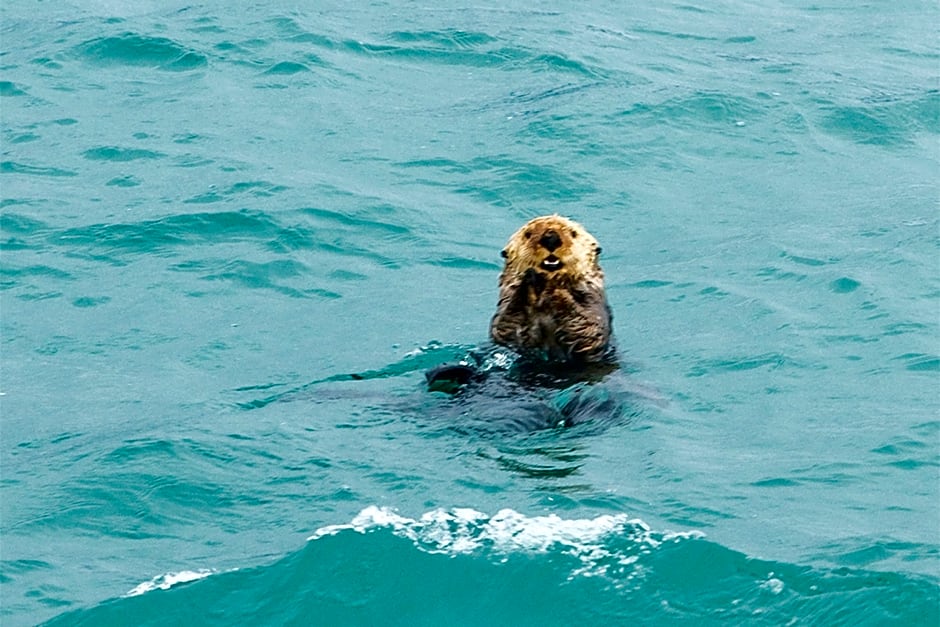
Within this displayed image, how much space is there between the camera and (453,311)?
11078 mm

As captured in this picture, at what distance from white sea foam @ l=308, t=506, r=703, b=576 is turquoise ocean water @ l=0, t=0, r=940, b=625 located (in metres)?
0.02

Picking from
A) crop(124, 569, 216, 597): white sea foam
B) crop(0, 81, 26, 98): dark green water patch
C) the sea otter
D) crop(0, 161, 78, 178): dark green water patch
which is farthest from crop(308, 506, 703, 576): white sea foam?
crop(0, 81, 26, 98): dark green water patch

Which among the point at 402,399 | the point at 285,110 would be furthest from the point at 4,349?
the point at 285,110

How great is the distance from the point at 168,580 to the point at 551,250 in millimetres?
3230

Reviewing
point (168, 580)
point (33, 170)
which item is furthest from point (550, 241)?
point (33, 170)

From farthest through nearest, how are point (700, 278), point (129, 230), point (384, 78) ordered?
1. point (384, 78)
2. point (129, 230)
3. point (700, 278)

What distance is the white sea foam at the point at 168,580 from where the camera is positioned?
6691 mm

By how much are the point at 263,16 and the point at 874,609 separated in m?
14.0

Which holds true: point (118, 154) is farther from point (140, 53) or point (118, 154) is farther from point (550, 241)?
point (550, 241)

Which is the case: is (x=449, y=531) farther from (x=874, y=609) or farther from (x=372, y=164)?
(x=372, y=164)

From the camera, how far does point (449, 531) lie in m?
6.98

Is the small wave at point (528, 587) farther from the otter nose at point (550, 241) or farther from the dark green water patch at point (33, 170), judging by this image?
the dark green water patch at point (33, 170)

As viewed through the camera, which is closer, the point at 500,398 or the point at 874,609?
the point at 874,609

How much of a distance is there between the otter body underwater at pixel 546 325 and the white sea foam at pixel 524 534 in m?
1.62
